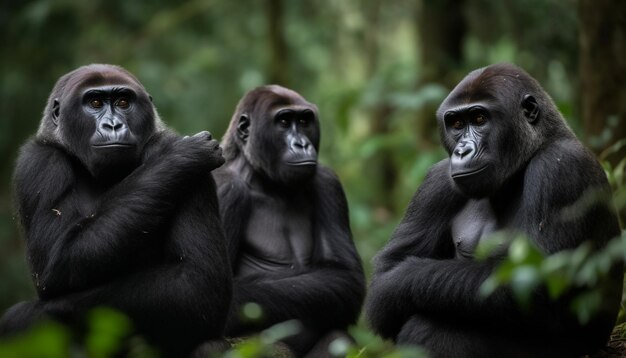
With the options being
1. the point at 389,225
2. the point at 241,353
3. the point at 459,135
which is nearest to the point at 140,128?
the point at 459,135

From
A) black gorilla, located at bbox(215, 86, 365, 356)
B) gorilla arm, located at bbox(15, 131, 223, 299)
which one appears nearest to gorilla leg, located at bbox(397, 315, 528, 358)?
black gorilla, located at bbox(215, 86, 365, 356)

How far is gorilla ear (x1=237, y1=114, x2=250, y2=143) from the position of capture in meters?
6.48

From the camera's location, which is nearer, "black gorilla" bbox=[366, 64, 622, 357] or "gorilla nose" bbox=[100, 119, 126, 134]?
"black gorilla" bbox=[366, 64, 622, 357]

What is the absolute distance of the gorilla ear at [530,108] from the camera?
16.1ft

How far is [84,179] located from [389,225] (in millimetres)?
5884

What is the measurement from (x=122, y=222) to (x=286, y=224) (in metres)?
1.73

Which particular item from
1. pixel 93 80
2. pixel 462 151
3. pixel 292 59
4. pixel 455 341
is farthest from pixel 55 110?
pixel 292 59

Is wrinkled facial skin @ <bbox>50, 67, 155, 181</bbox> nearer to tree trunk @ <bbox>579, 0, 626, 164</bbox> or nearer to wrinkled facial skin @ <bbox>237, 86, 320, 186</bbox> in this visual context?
wrinkled facial skin @ <bbox>237, 86, 320, 186</bbox>

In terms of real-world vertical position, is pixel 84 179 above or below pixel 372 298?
above

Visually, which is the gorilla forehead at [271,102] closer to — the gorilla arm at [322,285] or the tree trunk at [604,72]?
the gorilla arm at [322,285]

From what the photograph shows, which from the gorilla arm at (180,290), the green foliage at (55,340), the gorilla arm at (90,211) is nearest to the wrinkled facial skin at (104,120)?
the gorilla arm at (90,211)

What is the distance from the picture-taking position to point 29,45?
1183 centimetres

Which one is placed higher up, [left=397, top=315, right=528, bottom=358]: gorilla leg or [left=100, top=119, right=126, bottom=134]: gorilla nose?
[left=100, top=119, right=126, bottom=134]: gorilla nose

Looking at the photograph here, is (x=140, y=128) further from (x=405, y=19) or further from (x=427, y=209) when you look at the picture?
(x=405, y=19)
